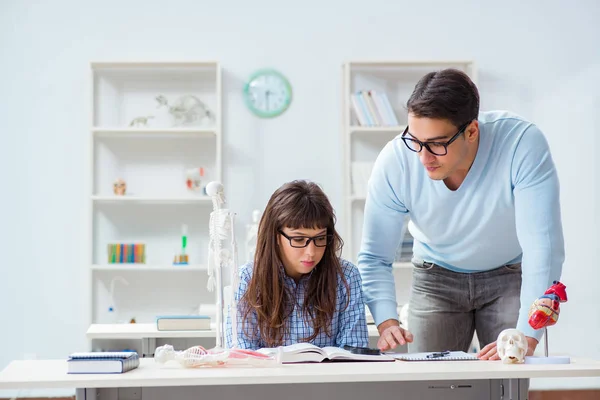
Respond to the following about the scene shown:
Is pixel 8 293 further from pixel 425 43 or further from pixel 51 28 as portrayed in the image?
pixel 425 43

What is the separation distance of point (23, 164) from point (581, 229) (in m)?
3.10

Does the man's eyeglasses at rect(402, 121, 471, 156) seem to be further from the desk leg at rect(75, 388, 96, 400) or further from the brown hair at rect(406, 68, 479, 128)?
the desk leg at rect(75, 388, 96, 400)

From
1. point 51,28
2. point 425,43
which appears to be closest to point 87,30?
point 51,28

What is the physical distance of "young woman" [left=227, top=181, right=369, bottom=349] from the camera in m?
1.96

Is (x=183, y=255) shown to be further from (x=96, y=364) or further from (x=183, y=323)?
(x=96, y=364)

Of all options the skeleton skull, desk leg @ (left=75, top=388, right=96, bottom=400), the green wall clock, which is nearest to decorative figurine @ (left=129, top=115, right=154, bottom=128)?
the green wall clock

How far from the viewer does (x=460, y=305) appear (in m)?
2.08

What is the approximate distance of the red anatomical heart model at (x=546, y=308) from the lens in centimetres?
167

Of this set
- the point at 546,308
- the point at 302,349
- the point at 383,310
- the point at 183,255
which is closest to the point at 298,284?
the point at 383,310

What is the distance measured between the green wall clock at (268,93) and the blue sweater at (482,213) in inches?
84.9

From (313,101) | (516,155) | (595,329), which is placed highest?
(313,101)

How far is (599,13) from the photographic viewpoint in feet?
14.1

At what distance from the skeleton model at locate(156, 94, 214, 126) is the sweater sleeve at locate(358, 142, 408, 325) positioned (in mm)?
2155

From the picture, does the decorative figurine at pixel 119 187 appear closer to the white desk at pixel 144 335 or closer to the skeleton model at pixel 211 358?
the white desk at pixel 144 335
